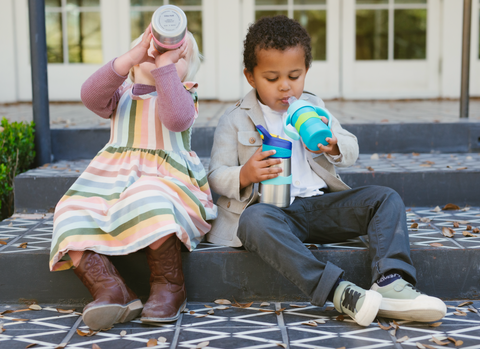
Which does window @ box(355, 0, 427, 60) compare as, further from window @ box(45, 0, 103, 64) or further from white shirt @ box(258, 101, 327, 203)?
white shirt @ box(258, 101, 327, 203)

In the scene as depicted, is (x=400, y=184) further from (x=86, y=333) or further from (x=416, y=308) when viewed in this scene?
(x=86, y=333)

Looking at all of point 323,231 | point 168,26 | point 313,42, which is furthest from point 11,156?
point 313,42

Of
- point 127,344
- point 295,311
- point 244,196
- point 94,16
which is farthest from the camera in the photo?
point 94,16

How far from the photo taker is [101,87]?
7.16 ft

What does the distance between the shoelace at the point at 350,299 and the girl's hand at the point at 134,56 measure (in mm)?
1196

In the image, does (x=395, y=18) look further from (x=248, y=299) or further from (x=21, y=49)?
(x=248, y=299)

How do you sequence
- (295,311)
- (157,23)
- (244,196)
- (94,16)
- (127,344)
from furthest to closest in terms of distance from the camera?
(94,16), (244,196), (295,311), (157,23), (127,344)

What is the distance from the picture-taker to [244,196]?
2332 millimetres

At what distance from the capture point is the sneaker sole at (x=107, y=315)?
190 cm

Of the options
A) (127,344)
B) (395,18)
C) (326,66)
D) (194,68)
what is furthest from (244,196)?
(395,18)

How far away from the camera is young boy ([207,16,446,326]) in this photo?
1978mm

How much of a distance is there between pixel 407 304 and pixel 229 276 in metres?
0.73

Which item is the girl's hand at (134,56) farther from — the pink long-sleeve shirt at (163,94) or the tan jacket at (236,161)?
the tan jacket at (236,161)

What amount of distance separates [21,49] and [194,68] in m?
5.69
